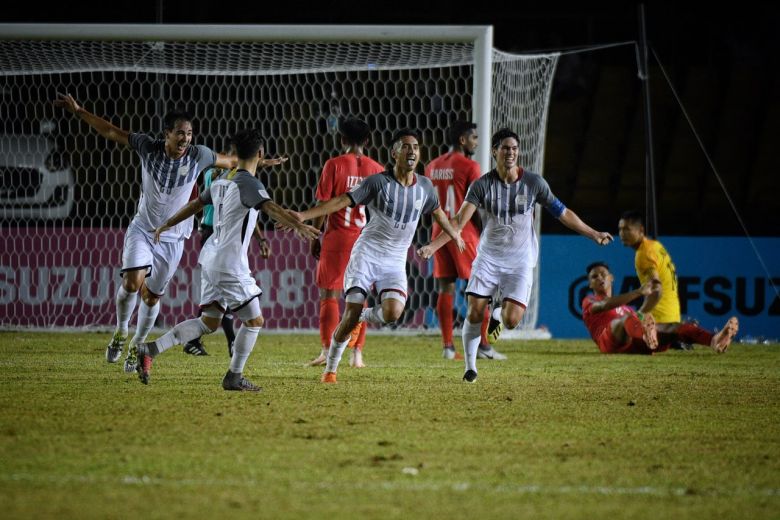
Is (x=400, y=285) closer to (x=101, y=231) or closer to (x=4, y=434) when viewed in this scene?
(x=4, y=434)

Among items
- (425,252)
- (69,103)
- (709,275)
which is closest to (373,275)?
(425,252)

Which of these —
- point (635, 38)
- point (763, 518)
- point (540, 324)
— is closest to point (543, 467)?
point (763, 518)

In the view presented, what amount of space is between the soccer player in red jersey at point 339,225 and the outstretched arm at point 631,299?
272 cm

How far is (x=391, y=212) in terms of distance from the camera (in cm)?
782

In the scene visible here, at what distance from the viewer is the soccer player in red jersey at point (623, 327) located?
10961 mm

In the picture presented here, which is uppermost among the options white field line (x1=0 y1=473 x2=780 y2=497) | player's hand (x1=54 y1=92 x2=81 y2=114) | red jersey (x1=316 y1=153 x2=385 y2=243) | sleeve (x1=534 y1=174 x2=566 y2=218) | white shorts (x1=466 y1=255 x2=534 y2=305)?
player's hand (x1=54 y1=92 x2=81 y2=114)

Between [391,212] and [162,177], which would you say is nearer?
[391,212]

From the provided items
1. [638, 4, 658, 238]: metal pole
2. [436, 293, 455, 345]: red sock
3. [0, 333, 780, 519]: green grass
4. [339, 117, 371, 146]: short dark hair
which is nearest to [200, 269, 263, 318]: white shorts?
[0, 333, 780, 519]: green grass

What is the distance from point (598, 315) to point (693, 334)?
0.96 metres

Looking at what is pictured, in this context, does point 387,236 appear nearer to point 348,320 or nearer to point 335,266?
point 348,320

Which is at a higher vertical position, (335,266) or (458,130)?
(458,130)

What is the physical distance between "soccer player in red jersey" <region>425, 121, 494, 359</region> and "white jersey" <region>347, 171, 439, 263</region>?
2.55 m

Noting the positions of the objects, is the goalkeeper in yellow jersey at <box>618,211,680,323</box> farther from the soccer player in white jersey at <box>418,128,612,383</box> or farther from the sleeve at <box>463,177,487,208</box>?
the sleeve at <box>463,177,487,208</box>

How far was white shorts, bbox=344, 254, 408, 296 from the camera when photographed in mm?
7758
